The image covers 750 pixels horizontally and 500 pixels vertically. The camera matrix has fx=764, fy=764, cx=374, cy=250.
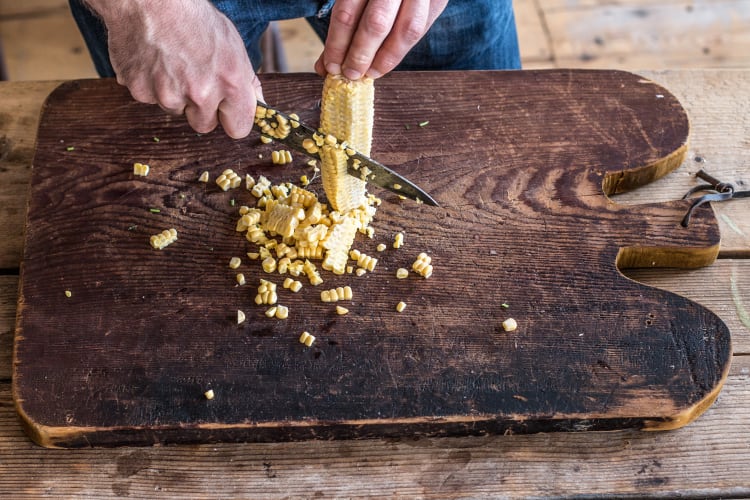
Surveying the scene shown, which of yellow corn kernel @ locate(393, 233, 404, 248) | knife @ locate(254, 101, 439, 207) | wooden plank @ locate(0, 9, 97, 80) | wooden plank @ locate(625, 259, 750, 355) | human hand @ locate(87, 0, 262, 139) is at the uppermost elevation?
human hand @ locate(87, 0, 262, 139)

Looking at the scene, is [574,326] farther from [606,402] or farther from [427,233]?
[427,233]

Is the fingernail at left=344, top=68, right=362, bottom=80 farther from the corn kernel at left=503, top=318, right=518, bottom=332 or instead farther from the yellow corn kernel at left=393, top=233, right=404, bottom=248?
the corn kernel at left=503, top=318, right=518, bottom=332

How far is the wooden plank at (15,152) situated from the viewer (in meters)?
1.66

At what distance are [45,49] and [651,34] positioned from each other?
2.66 m

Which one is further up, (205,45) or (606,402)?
(205,45)

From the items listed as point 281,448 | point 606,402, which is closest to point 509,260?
point 606,402

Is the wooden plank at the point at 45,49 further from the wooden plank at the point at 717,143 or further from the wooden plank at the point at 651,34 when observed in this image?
the wooden plank at the point at 717,143

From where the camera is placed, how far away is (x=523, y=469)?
135 centimetres

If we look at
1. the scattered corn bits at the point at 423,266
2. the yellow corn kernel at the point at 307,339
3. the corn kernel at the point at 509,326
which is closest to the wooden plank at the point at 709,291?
the corn kernel at the point at 509,326

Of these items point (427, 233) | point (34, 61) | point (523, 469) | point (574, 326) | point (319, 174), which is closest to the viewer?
point (523, 469)

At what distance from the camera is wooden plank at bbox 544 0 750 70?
10.7 ft

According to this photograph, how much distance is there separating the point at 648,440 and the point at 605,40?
7.82 ft

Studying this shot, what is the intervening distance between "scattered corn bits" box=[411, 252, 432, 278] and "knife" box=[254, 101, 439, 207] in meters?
0.14

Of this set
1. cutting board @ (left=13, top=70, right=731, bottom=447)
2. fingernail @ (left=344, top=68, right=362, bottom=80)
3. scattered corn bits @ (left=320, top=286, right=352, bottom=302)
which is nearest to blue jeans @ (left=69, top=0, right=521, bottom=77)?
cutting board @ (left=13, top=70, right=731, bottom=447)
